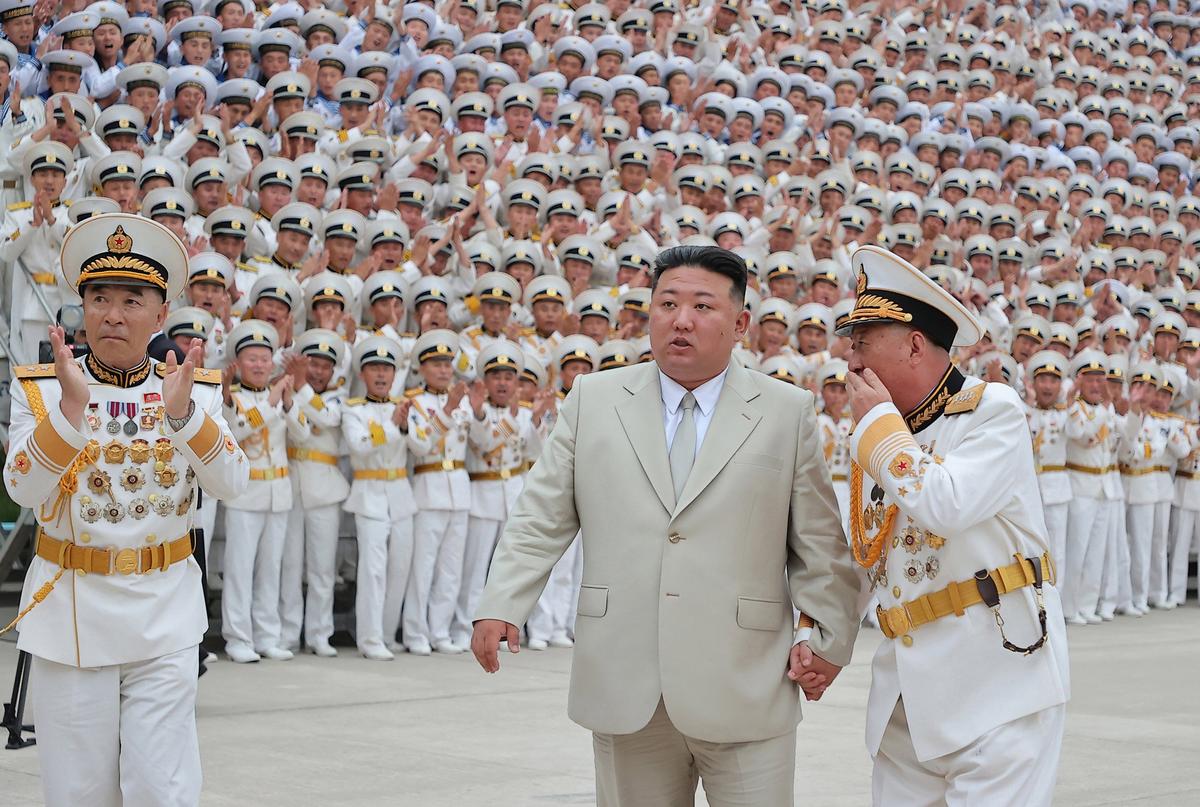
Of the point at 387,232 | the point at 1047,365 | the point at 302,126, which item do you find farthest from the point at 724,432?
the point at 1047,365

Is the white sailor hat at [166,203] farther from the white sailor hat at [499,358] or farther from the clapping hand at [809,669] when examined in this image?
the clapping hand at [809,669]

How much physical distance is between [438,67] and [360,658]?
6.03m

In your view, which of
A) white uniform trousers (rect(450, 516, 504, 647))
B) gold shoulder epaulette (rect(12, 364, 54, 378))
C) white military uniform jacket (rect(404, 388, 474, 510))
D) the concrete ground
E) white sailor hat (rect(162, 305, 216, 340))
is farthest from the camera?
white uniform trousers (rect(450, 516, 504, 647))

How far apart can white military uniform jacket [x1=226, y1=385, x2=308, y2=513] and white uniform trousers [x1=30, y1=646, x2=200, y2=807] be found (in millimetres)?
5520

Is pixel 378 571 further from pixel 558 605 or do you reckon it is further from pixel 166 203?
pixel 166 203

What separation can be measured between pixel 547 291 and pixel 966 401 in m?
8.13

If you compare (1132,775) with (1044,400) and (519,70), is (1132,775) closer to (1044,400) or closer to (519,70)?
(1044,400)

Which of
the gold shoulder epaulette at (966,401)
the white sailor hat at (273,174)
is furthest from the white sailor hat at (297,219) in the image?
the gold shoulder epaulette at (966,401)

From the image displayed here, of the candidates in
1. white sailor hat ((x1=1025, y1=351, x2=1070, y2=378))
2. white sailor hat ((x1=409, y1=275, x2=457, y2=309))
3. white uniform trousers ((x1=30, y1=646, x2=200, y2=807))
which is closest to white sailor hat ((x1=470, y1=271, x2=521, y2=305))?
white sailor hat ((x1=409, y1=275, x2=457, y2=309))

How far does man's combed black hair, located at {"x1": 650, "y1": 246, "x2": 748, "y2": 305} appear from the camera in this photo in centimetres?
363

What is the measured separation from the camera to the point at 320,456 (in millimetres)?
9922

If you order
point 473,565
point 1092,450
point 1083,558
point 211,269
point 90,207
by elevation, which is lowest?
point 1083,558

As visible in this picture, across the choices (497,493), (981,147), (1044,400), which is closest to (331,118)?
(497,493)

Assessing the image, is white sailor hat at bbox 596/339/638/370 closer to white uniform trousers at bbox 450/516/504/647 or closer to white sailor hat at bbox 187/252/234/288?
white uniform trousers at bbox 450/516/504/647
